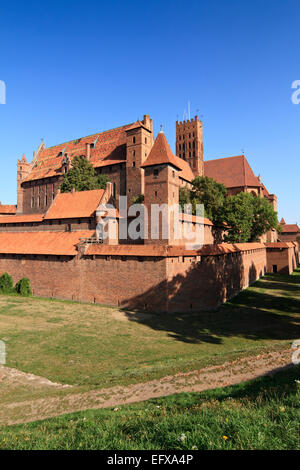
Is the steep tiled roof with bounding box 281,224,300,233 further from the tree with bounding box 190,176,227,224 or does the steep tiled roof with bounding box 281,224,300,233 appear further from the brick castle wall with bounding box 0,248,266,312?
the brick castle wall with bounding box 0,248,266,312

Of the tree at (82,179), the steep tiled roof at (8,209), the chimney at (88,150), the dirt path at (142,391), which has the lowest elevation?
the dirt path at (142,391)

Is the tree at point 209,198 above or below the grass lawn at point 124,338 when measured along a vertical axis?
above

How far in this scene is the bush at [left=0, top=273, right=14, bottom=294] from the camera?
2820cm

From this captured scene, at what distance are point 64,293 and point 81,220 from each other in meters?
9.40

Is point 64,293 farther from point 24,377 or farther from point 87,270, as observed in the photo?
point 24,377

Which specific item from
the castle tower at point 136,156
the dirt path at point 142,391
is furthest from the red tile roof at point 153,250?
the castle tower at point 136,156

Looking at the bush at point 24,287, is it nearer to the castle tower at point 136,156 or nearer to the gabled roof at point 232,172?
the castle tower at point 136,156

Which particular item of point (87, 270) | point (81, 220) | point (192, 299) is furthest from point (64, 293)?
point (192, 299)

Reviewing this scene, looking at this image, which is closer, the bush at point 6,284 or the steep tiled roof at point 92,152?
the bush at point 6,284

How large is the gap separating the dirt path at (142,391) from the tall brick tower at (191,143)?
5015 cm

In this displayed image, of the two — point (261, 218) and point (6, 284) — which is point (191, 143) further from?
point (6, 284)

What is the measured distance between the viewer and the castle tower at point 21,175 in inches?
2183

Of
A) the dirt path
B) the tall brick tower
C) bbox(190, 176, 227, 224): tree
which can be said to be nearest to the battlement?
the tall brick tower

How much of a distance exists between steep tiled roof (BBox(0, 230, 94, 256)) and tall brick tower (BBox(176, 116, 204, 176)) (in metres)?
34.4
